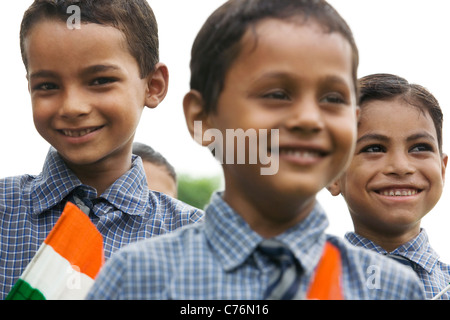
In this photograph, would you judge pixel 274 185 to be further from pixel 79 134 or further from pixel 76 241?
pixel 79 134

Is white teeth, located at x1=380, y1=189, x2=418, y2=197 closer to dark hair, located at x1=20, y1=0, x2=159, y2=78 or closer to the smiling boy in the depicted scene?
the smiling boy

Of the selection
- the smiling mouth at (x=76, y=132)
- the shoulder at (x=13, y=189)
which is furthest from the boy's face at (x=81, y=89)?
the shoulder at (x=13, y=189)

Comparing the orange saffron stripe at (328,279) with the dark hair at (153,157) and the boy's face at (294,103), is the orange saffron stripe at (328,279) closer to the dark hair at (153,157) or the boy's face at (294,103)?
the boy's face at (294,103)

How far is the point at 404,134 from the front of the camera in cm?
388

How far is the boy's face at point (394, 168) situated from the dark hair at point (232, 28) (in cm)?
148

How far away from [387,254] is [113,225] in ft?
4.90

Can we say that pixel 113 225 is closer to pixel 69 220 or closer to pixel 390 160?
pixel 69 220

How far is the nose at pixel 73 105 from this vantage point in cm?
336

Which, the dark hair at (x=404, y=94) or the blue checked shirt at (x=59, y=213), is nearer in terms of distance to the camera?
the blue checked shirt at (x=59, y=213)

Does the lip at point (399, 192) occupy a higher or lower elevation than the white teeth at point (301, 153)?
higher

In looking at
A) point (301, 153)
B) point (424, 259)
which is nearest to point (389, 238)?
point (424, 259)

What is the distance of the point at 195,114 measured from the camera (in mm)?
2514

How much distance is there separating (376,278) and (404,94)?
6.41 ft
